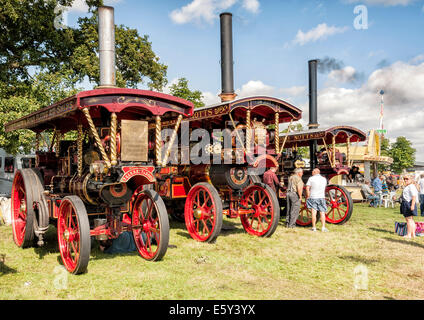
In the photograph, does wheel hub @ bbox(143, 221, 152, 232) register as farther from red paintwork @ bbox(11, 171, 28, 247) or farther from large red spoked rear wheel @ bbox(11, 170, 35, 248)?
red paintwork @ bbox(11, 171, 28, 247)

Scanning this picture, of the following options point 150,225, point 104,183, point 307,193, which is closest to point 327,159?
point 307,193

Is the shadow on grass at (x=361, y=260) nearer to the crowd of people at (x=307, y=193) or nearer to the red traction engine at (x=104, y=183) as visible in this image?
the crowd of people at (x=307, y=193)

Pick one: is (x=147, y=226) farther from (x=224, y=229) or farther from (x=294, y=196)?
(x=294, y=196)

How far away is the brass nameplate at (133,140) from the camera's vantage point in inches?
179

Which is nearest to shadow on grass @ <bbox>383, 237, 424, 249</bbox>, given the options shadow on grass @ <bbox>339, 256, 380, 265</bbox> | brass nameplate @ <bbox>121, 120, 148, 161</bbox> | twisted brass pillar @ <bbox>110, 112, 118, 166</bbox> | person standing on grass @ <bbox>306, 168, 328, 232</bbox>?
person standing on grass @ <bbox>306, 168, 328, 232</bbox>

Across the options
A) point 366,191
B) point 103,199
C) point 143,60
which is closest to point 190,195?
point 103,199

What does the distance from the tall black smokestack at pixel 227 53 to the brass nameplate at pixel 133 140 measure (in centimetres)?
580

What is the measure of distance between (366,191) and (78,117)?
1162 centimetres

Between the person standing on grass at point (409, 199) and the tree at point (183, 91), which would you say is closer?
the person standing on grass at point (409, 199)

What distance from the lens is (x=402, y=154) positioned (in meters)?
45.3

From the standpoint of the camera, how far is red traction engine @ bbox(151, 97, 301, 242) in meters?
6.45

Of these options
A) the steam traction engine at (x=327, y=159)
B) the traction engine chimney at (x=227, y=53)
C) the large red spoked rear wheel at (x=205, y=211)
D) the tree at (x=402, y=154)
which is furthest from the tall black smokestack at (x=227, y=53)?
the tree at (x=402, y=154)

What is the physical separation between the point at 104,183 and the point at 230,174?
2684mm
